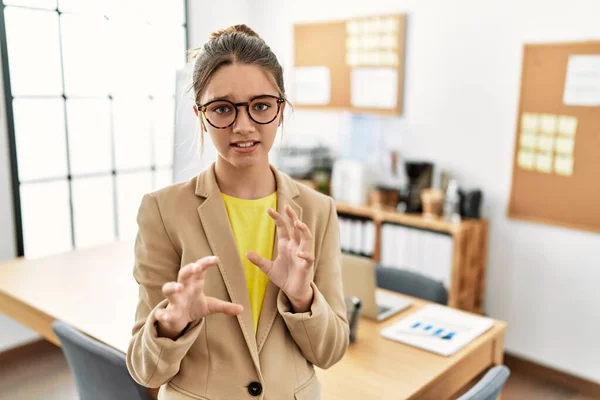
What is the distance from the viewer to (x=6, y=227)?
129 inches

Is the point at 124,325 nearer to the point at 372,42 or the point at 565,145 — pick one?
the point at 565,145

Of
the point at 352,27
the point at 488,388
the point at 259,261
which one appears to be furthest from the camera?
the point at 352,27

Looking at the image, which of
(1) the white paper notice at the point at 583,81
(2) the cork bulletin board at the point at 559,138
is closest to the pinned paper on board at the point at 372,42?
(2) the cork bulletin board at the point at 559,138

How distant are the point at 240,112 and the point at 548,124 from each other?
2564mm

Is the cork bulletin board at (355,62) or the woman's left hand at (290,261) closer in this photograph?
the woman's left hand at (290,261)

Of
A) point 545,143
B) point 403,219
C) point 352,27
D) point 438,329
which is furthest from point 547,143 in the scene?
point 438,329

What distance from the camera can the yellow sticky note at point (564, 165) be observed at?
3.05 m

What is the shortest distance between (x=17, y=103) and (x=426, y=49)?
8.34 feet

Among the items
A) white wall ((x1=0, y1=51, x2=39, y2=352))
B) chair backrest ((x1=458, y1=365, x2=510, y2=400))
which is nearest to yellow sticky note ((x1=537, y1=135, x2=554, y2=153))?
chair backrest ((x1=458, y1=365, x2=510, y2=400))

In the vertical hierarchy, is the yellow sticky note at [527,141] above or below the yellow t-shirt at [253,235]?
above

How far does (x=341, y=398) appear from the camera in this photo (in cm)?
150

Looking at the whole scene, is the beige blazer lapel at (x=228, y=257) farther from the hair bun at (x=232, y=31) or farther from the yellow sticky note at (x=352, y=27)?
the yellow sticky note at (x=352, y=27)

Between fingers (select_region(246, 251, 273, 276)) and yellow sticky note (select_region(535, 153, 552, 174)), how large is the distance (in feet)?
8.45

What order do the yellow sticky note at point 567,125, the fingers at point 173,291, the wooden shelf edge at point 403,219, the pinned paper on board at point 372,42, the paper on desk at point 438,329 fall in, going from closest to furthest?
the fingers at point 173,291 → the paper on desk at point 438,329 → the yellow sticky note at point 567,125 → the wooden shelf edge at point 403,219 → the pinned paper on board at point 372,42
